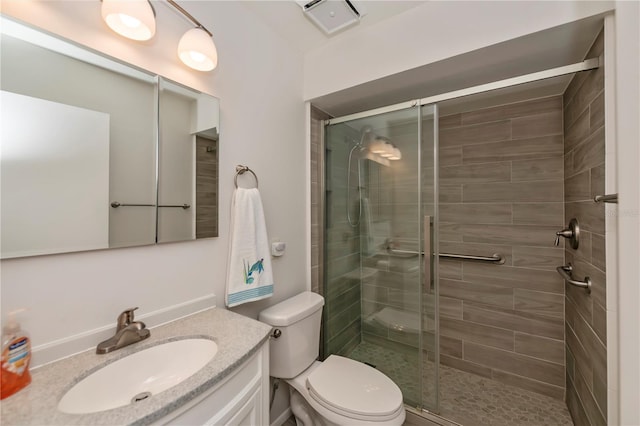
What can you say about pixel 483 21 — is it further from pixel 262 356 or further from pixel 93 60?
pixel 262 356

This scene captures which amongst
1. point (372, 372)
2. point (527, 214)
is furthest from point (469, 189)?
point (372, 372)

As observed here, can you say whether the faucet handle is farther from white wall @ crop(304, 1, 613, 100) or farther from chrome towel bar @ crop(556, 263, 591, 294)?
chrome towel bar @ crop(556, 263, 591, 294)

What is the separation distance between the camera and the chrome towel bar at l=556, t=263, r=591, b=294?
1.26 meters

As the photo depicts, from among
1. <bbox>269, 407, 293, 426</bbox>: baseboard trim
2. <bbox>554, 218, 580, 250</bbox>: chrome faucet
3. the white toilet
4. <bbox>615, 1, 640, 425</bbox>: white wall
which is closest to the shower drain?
the white toilet

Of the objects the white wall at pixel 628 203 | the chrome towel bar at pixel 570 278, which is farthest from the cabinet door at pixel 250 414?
the chrome towel bar at pixel 570 278

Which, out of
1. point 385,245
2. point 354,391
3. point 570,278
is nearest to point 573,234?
point 570,278

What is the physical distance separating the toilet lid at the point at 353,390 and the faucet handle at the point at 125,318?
0.89 meters

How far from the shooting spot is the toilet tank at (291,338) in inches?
52.3

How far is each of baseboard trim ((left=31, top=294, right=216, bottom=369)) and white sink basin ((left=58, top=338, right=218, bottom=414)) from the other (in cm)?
13

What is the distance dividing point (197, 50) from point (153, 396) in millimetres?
1216

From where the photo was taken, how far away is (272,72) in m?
1.55

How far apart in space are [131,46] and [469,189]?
228 cm

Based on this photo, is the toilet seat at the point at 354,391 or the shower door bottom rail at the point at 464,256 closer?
the toilet seat at the point at 354,391

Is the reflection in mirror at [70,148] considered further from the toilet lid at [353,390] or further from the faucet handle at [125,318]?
the toilet lid at [353,390]
